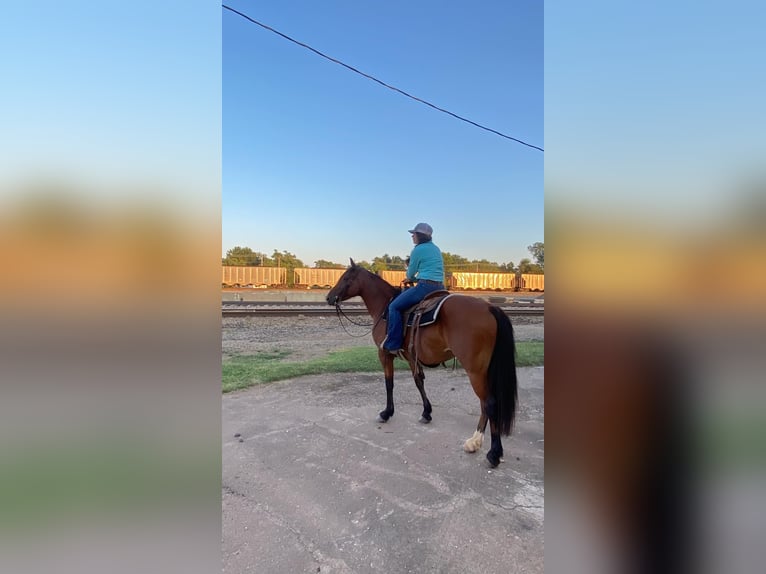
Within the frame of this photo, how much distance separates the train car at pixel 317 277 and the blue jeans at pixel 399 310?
2546cm

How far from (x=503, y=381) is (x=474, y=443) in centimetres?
74

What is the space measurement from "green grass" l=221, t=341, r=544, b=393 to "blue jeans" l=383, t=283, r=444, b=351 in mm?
2725

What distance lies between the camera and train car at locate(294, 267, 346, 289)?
2972 centimetres

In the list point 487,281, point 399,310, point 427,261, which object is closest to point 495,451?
point 399,310

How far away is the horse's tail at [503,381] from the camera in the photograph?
3.56 meters

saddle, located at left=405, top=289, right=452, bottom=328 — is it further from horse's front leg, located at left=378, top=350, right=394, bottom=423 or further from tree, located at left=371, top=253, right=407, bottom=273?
tree, located at left=371, top=253, right=407, bottom=273

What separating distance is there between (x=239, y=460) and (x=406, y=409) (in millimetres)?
2340

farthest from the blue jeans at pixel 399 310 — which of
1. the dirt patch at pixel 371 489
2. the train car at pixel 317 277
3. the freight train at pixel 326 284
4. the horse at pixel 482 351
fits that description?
the train car at pixel 317 277

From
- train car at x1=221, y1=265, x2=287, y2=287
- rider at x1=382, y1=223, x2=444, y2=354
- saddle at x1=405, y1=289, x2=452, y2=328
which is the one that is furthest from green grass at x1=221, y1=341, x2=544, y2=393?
train car at x1=221, y1=265, x2=287, y2=287

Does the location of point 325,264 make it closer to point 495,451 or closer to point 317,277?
point 317,277
